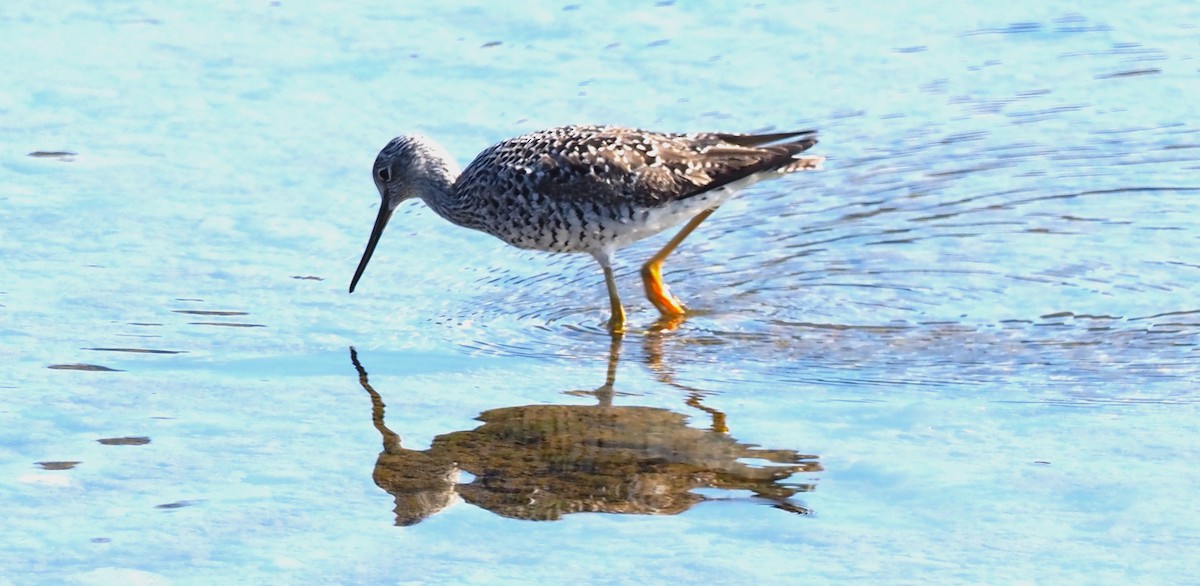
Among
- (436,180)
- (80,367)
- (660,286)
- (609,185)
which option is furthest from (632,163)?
(80,367)

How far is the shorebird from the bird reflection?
157cm

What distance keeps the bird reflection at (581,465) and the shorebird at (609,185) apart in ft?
5.16

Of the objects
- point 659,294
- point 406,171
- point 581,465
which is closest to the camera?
point 581,465

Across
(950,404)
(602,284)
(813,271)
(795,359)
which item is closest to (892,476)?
(950,404)

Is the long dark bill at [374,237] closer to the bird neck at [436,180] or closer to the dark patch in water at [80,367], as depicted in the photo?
the bird neck at [436,180]

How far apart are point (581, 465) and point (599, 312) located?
93.8 inches

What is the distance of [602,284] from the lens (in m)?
10.1

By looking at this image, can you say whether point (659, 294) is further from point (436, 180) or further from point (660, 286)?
point (436, 180)

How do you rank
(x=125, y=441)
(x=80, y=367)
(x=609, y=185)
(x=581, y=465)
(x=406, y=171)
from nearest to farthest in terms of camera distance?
(x=581, y=465), (x=125, y=441), (x=80, y=367), (x=609, y=185), (x=406, y=171)

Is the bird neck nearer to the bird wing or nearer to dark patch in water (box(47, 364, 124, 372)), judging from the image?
the bird wing

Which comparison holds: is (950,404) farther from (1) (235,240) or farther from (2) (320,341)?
(1) (235,240)

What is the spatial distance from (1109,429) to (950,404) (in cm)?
70

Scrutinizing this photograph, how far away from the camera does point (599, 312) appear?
31.4 feet

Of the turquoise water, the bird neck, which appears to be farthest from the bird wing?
the turquoise water
